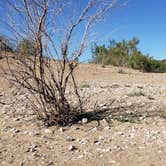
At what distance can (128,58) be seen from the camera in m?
38.8

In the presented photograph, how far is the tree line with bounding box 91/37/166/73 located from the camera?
35719 mm

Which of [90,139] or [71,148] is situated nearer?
[71,148]

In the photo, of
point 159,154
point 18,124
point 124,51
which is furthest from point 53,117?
point 124,51

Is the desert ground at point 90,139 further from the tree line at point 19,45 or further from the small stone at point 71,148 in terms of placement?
the tree line at point 19,45

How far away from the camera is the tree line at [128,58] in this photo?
35.7 m

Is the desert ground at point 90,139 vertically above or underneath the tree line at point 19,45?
underneath

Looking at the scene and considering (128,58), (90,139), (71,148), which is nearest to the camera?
(71,148)

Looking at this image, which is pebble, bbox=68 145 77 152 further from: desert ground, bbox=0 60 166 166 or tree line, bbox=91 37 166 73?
tree line, bbox=91 37 166 73

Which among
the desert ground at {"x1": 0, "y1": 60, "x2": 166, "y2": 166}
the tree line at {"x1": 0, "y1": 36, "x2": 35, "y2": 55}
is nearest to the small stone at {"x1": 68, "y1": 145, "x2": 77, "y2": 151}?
the desert ground at {"x1": 0, "y1": 60, "x2": 166, "y2": 166}

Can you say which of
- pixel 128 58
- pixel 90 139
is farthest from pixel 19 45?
pixel 128 58

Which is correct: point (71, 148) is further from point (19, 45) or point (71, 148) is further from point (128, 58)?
point (128, 58)

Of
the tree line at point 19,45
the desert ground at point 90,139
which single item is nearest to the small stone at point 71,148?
the desert ground at point 90,139

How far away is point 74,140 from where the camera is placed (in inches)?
275

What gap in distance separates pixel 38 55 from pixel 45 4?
102 cm
